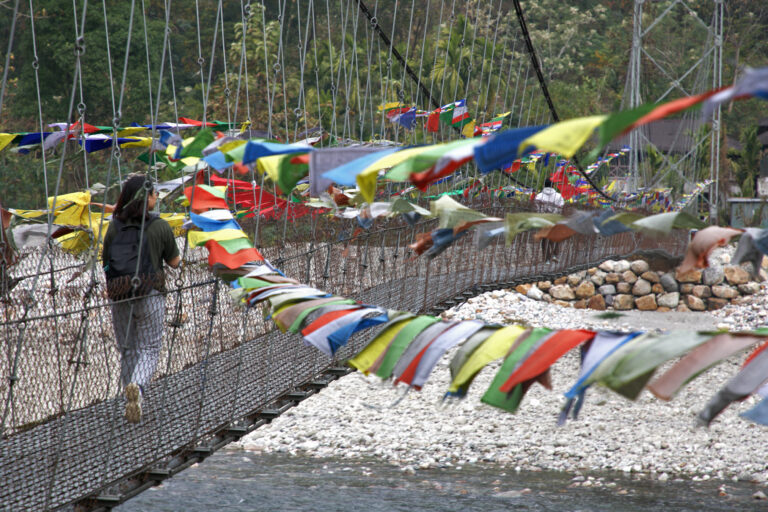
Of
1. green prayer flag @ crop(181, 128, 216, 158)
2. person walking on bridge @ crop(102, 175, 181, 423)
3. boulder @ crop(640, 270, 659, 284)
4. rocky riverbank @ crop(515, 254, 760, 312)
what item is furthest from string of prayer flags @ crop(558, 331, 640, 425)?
boulder @ crop(640, 270, 659, 284)

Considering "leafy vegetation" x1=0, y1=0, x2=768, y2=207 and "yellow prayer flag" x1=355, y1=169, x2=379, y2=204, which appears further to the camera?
"leafy vegetation" x1=0, y1=0, x2=768, y2=207

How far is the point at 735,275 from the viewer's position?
14.2m

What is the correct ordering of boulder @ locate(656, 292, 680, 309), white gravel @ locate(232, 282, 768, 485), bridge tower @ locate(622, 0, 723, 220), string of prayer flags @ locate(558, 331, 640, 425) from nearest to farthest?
string of prayer flags @ locate(558, 331, 640, 425)
white gravel @ locate(232, 282, 768, 485)
boulder @ locate(656, 292, 680, 309)
bridge tower @ locate(622, 0, 723, 220)

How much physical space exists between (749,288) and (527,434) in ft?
21.1

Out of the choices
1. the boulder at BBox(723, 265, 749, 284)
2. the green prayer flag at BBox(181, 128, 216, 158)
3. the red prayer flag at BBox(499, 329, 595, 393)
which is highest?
the green prayer flag at BBox(181, 128, 216, 158)

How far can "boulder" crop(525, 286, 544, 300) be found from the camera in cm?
1398

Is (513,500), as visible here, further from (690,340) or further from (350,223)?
(690,340)

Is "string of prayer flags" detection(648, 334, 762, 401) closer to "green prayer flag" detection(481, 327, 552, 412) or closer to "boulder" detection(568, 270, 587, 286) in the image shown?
"green prayer flag" detection(481, 327, 552, 412)

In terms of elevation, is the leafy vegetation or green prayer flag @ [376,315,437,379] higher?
the leafy vegetation

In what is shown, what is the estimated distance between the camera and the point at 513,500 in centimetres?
764

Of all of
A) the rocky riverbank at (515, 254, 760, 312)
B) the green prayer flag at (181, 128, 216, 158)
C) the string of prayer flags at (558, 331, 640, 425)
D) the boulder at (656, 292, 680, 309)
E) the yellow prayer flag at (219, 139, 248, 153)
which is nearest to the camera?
the string of prayer flags at (558, 331, 640, 425)

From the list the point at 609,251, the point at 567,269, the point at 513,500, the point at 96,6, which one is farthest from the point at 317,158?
the point at 96,6

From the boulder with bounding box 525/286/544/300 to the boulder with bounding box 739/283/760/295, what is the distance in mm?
2875

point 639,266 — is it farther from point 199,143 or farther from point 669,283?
point 199,143
